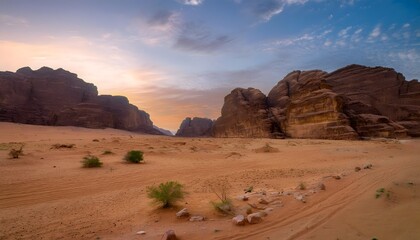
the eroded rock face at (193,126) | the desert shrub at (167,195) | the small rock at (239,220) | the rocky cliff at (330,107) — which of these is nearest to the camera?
the small rock at (239,220)

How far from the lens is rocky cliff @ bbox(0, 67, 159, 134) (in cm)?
5341

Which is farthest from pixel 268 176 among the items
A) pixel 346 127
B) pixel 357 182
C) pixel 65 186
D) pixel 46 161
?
pixel 346 127

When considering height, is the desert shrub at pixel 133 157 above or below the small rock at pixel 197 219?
above

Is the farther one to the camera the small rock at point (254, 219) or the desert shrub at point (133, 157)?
the desert shrub at point (133, 157)

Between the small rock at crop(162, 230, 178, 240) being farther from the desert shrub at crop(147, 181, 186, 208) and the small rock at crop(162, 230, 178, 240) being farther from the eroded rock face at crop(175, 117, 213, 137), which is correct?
the eroded rock face at crop(175, 117, 213, 137)

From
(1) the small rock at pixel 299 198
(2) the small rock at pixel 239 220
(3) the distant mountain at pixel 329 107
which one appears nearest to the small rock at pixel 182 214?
(2) the small rock at pixel 239 220

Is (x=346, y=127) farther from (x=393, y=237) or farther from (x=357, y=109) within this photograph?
(x=393, y=237)

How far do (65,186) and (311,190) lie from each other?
7.30m

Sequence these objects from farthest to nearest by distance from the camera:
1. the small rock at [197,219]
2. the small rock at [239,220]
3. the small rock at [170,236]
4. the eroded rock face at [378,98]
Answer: the eroded rock face at [378,98] < the small rock at [197,219] < the small rock at [239,220] < the small rock at [170,236]

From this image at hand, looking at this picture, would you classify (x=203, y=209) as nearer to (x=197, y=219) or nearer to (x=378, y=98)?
(x=197, y=219)

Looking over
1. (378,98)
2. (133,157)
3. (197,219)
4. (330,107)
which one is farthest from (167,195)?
(378,98)

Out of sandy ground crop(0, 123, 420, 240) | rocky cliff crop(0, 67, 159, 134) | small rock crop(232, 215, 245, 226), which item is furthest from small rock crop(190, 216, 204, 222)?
rocky cliff crop(0, 67, 159, 134)

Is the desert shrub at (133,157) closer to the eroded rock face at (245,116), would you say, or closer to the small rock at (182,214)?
the small rock at (182,214)

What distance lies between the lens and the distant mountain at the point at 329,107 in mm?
35219
